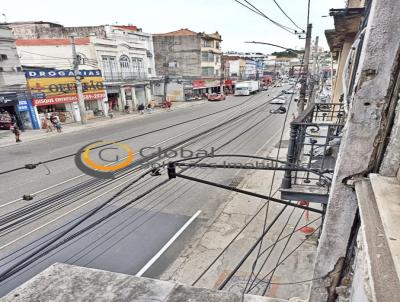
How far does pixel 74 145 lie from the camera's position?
58.7ft

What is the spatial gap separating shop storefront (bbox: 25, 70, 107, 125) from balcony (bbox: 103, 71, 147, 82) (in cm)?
204

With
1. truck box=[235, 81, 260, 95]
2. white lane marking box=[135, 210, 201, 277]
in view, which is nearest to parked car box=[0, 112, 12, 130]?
white lane marking box=[135, 210, 201, 277]

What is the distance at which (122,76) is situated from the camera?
32125 millimetres

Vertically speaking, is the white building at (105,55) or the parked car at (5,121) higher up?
the white building at (105,55)

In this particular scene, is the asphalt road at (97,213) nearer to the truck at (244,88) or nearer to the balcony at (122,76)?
the balcony at (122,76)

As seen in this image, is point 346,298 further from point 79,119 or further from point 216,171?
point 79,119

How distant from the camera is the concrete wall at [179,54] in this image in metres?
48.0

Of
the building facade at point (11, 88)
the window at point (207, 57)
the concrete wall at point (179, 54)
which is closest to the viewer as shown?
the building facade at point (11, 88)

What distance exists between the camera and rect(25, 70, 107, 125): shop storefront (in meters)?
22.9

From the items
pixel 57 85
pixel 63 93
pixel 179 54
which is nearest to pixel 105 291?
pixel 57 85

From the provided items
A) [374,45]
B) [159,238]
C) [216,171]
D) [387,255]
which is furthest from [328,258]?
[216,171]

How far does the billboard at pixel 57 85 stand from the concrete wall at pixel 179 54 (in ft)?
79.3

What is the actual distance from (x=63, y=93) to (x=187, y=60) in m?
29.0

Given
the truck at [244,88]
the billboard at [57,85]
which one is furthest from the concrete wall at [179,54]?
the billboard at [57,85]
